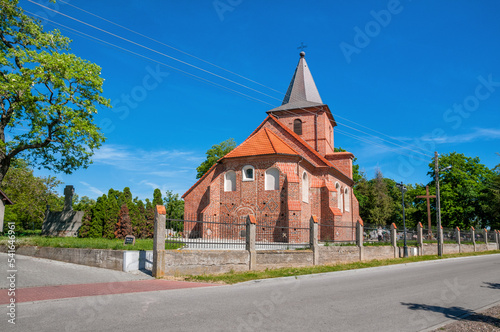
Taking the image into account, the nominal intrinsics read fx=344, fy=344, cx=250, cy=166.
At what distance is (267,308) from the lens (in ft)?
23.7

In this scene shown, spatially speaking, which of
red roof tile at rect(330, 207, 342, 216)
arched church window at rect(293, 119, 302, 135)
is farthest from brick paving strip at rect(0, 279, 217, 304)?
arched church window at rect(293, 119, 302, 135)

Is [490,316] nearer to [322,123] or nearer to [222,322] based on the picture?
[222,322]

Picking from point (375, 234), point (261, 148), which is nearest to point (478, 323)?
point (375, 234)

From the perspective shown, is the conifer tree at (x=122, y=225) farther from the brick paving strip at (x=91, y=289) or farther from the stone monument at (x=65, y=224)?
the brick paving strip at (x=91, y=289)

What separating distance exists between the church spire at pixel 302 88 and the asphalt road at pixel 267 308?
23.8m

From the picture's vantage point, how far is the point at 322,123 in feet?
99.7

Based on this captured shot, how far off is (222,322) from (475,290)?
8.05 metres

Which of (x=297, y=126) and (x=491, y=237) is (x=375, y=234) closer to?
(x=297, y=126)

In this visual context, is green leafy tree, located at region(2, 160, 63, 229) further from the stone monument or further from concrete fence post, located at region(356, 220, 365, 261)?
concrete fence post, located at region(356, 220, 365, 261)

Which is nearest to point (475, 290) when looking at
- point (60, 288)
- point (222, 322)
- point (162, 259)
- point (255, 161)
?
point (222, 322)

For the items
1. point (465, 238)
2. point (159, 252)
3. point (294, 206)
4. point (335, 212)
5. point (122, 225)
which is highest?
point (294, 206)

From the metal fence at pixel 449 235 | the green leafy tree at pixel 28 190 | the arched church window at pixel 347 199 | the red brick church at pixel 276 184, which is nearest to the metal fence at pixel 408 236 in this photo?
the red brick church at pixel 276 184

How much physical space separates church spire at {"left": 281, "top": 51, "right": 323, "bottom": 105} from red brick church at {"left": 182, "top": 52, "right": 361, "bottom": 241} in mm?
2026

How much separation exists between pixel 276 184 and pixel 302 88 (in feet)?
44.3
